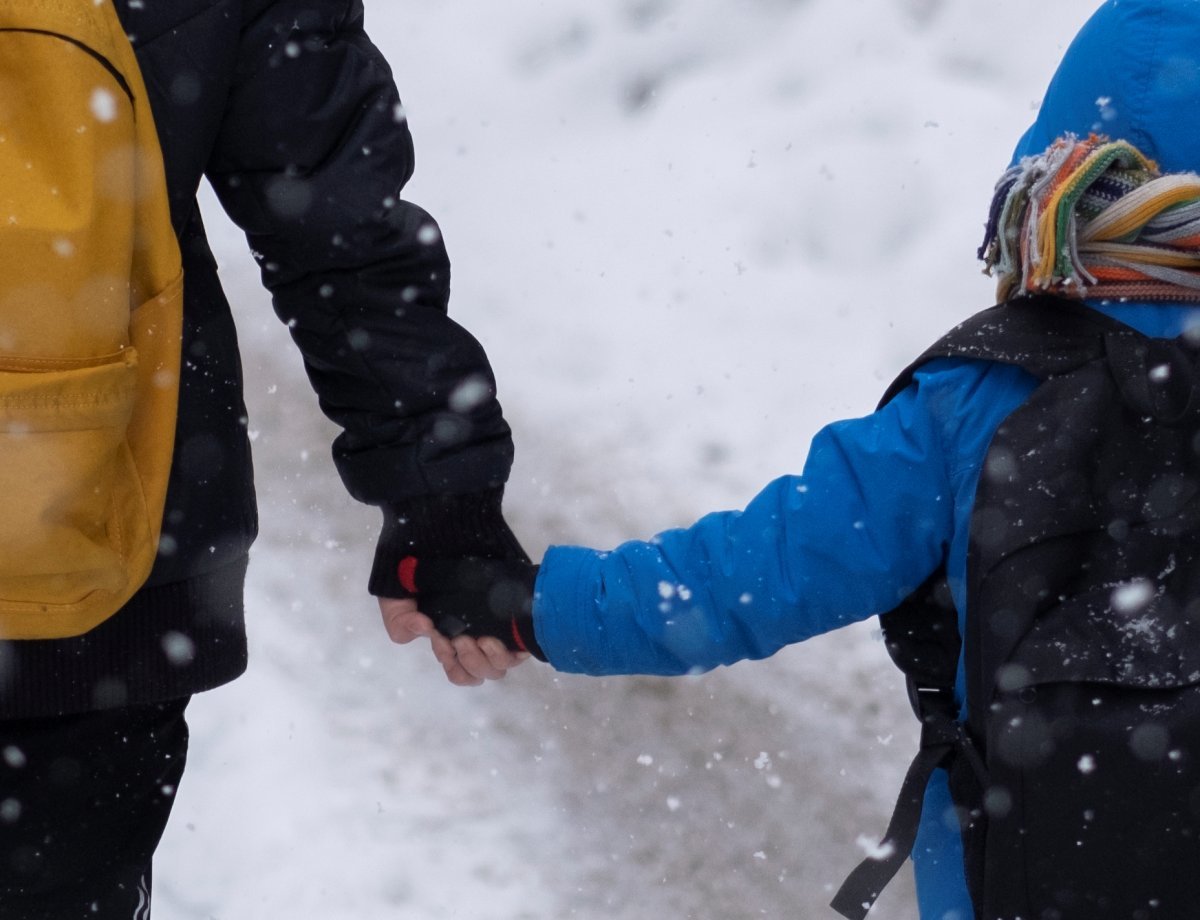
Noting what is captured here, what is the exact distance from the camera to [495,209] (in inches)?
161

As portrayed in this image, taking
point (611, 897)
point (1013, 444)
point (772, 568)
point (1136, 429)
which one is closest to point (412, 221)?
point (772, 568)

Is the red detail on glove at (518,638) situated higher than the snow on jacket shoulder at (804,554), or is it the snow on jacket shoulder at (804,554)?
the snow on jacket shoulder at (804,554)

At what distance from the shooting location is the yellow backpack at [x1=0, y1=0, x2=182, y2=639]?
136cm

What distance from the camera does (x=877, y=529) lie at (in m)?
1.74

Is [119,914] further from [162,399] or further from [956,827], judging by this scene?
[956,827]

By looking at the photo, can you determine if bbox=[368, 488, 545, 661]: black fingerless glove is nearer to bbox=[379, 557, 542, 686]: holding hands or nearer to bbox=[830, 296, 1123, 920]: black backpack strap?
bbox=[379, 557, 542, 686]: holding hands

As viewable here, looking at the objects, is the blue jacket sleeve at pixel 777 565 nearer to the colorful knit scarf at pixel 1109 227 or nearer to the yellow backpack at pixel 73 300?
the colorful knit scarf at pixel 1109 227

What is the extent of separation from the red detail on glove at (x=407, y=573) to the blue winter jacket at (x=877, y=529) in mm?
203

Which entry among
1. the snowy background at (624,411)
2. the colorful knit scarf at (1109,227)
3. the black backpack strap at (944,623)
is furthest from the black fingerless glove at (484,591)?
the snowy background at (624,411)

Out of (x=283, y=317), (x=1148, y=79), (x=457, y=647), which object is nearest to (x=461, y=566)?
(x=457, y=647)

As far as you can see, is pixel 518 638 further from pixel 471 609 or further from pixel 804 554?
pixel 804 554

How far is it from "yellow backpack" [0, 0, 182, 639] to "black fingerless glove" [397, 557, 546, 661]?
0.57m

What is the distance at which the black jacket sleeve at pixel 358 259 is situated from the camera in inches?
65.6

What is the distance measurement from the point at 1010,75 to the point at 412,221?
264 centimetres
